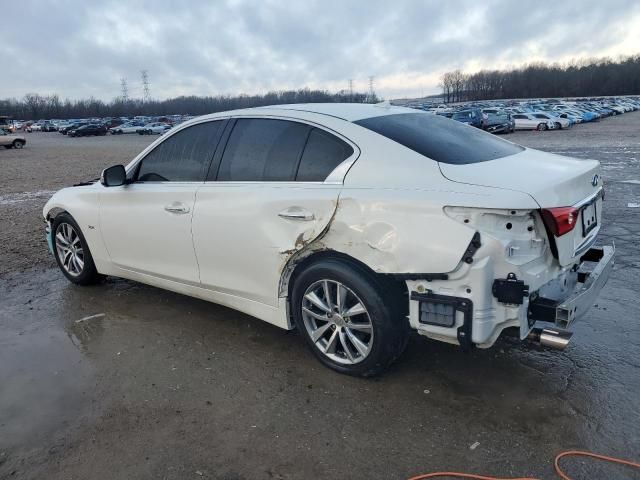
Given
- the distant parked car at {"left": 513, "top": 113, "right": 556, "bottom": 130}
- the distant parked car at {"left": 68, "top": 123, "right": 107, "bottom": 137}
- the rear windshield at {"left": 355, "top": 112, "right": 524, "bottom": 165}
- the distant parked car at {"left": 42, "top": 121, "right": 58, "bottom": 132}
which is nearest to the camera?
the rear windshield at {"left": 355, "top": 112, "right": 524, "bottom": 165}

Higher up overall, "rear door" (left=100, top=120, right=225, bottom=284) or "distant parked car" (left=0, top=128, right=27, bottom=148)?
"rear door" (left=100, top=120, right=225, bottom=284)

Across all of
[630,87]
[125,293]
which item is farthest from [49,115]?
Result: [125,293]

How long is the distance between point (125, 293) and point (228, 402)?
2555 mm

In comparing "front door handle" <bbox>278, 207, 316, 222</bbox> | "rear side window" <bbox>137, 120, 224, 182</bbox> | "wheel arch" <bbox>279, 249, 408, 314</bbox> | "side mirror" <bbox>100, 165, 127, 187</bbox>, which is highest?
"rear side window" <bbox>137, 120, 224, 182</bbox>

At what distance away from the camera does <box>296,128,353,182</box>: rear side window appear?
3539mm

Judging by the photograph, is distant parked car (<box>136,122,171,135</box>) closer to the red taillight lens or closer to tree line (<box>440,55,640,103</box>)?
the red taillight lens

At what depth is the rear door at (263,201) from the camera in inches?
139

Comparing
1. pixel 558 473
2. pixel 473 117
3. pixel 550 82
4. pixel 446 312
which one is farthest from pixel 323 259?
pixel 550 82

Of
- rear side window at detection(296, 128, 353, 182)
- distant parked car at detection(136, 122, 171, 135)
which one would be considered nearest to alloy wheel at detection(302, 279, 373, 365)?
rear side window at detection(296, 128, 353, 182)

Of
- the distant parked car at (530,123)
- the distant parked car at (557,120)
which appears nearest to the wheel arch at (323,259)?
the distant parked car at (530,123)

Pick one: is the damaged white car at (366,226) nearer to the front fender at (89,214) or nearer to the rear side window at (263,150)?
the rear side window at (263,150)

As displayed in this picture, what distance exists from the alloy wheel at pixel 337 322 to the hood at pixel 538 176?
39.4 inches

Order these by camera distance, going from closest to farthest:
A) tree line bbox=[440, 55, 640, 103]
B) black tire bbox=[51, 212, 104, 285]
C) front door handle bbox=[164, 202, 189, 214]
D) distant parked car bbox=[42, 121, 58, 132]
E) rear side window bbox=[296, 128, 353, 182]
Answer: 1. rear side window bbox=[296, 128, 353, 182]
2. front door handle bbox=[164, 202, 189, 214]
3. black tire bbox=[51, 212, 104, 285]
4. distant parked car bbox=[42, 121, 58, 132]
5. tree line bbox=[440, 55, 640, 103]

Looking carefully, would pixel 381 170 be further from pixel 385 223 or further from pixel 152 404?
pixel 152 404
